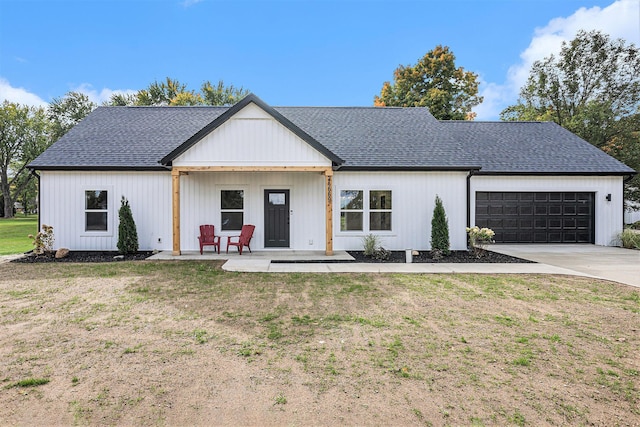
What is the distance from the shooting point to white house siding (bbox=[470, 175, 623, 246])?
43.9 feet

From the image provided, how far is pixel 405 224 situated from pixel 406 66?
2082 cm

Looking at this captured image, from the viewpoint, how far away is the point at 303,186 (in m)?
12.0

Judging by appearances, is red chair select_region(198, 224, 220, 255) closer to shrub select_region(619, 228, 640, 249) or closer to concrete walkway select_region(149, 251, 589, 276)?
concrete walkway select_region(149, 251, 589, 276)

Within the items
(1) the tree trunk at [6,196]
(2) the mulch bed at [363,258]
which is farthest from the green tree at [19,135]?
(2) the mulch bed at [363,258]

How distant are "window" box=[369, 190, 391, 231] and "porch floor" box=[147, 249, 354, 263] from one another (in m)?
1.55

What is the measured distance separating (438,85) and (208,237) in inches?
921

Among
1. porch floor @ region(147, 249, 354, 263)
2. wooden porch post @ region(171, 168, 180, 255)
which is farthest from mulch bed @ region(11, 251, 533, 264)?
wooden porch post @ region(171, 168, 180, 255)

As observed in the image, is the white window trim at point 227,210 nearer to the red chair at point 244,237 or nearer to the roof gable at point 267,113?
the red chair at point 244,237

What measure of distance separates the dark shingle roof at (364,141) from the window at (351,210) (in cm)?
98

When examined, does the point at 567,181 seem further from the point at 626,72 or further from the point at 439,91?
the point at 439,91

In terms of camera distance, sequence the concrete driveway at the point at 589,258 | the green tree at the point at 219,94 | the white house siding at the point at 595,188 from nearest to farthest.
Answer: the concrete driveway at the point at 589,258
the white house siding at the point at 595,188
the green tree at the point at 219,94

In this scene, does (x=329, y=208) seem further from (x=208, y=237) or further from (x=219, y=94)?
(x=219, y=94)

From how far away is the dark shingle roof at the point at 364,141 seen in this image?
11602 mm

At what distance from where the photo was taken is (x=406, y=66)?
28.1 metres
